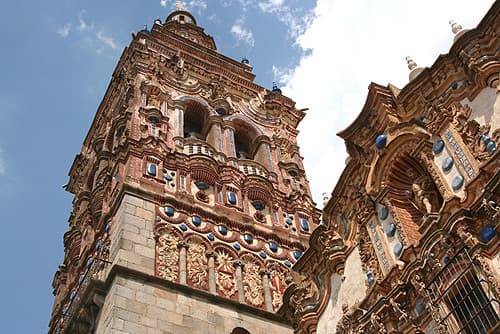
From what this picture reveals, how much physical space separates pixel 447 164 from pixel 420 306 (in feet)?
8.31

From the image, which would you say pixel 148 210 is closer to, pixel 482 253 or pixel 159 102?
pixel 159 102

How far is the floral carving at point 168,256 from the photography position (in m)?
17.1

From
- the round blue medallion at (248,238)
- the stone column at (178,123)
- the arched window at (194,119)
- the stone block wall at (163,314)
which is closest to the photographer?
the stone block wall at (163,314)

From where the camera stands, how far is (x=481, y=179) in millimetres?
11375

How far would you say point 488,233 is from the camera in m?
10.7

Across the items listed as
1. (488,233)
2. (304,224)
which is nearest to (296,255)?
(304,224)

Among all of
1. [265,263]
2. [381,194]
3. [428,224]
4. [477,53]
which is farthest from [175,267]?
[477,53]

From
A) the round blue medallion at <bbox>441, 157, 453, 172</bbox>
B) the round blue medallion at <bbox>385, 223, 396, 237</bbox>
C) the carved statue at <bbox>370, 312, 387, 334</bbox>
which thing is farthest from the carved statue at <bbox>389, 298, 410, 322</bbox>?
the round blue medallion at <bbox>441, 157, 453, 172</bbox>

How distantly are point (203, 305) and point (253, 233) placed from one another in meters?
4.11

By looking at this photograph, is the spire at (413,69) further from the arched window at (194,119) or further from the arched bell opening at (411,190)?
the arched window at (194,119)

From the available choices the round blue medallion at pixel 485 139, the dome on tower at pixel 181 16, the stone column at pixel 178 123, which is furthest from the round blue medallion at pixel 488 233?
the dome on tower at pixel 181 16

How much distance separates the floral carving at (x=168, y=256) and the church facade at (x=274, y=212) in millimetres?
38

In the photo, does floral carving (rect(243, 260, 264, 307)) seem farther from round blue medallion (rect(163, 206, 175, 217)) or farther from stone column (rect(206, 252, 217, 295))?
round blue medallion (rect(163, 206, 175, 217))

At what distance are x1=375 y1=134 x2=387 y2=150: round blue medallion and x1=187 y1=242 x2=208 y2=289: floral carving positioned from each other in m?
5.60
